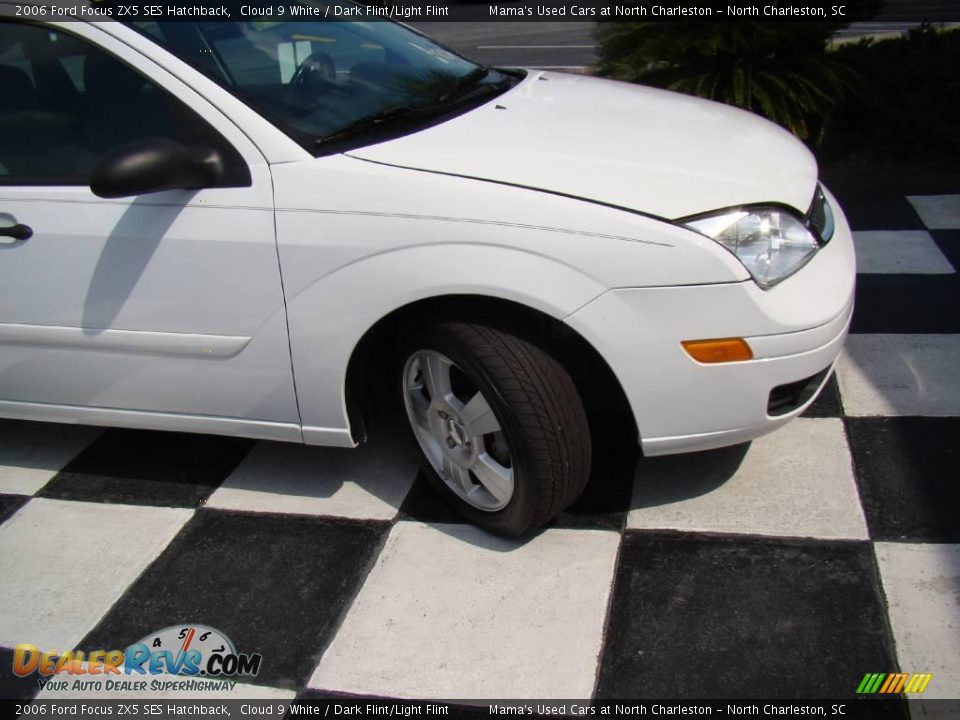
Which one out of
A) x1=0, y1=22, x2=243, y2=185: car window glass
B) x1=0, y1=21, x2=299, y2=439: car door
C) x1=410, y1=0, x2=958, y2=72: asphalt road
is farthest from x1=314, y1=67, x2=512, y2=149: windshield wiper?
x1=410, y1=0, x2=958, y2=72: asphalt road

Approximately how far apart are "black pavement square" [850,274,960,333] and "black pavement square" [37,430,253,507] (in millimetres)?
2388

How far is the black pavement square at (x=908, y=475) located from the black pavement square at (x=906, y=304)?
73 cm

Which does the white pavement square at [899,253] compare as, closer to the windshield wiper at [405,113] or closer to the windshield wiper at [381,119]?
the windshield wiper at [405,113]

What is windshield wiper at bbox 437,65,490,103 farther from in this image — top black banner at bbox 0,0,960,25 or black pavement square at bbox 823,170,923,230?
black pavement square at bbox 823,170,923,230

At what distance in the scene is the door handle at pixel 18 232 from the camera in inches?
108

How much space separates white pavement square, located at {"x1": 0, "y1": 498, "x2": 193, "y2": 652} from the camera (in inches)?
102

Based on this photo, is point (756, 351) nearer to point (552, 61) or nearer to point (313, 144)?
point (313, 144)

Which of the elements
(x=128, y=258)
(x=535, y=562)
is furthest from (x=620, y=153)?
(x=128, y=258)

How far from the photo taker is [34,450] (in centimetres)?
346

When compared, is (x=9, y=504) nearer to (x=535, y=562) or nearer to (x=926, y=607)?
(x=535, y=562)

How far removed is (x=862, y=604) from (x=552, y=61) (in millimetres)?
9651

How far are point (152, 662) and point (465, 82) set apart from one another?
6.41 feet

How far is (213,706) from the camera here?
228cm

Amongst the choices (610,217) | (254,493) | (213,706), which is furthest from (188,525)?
(610,217)
